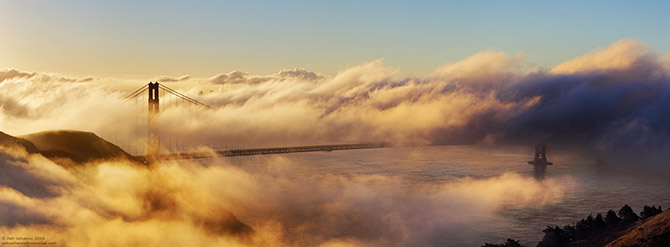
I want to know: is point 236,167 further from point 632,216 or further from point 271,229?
point 632,216

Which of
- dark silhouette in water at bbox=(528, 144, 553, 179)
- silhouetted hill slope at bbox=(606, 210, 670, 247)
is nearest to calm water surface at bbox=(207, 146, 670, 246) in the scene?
dark silhouette in water at bbox=(528, 144, 553, 179)

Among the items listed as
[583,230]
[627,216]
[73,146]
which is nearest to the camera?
[583,230]

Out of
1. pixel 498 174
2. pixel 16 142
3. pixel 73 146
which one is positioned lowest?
pixel 498 174

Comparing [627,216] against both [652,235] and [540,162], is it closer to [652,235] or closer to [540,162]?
[652,235]

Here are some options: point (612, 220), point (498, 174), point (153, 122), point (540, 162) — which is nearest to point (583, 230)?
point (612, 220)

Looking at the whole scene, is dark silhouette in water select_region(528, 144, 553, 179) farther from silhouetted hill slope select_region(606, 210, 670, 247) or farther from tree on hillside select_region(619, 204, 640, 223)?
silhouetted hill slope select_region(606, 210, 670, 247)

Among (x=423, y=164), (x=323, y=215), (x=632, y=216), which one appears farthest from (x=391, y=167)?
(x=632, y=216)
